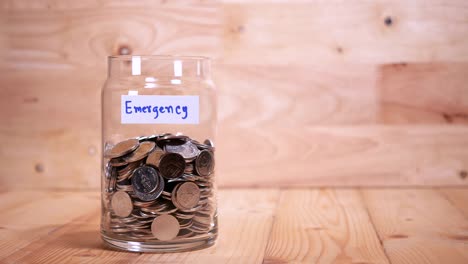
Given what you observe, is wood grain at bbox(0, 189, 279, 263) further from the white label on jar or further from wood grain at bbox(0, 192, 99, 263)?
the white label on jar

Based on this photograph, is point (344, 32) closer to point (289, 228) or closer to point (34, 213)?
point (289, 228)

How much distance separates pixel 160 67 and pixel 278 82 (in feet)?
2.73

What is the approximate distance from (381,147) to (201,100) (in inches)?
33.7

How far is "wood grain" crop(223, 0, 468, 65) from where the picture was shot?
1.89 m

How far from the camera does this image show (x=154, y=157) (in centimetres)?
107

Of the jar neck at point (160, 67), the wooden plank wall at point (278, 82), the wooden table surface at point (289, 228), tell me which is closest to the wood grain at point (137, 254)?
the wooden table surface at point (289, 228)

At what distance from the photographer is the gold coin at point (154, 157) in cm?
107

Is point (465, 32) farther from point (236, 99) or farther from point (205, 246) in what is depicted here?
point (205, 246)

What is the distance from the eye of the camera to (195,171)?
1.10 meters

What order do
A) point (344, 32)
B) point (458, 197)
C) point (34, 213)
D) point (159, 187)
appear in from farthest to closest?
point (344, 32) → point (458, 197) → point (34, 213) → point (159, 187)

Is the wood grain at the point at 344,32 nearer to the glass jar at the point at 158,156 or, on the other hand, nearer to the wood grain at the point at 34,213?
the wood grain at the point at 34,213

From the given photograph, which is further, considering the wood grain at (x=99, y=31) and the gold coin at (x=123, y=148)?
the wood grain at (x=99, y=31)

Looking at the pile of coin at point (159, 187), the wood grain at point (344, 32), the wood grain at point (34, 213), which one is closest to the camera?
the pile of coin at point (159, 187)

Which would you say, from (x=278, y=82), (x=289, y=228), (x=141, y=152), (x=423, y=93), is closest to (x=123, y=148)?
(x=141, y=152)
